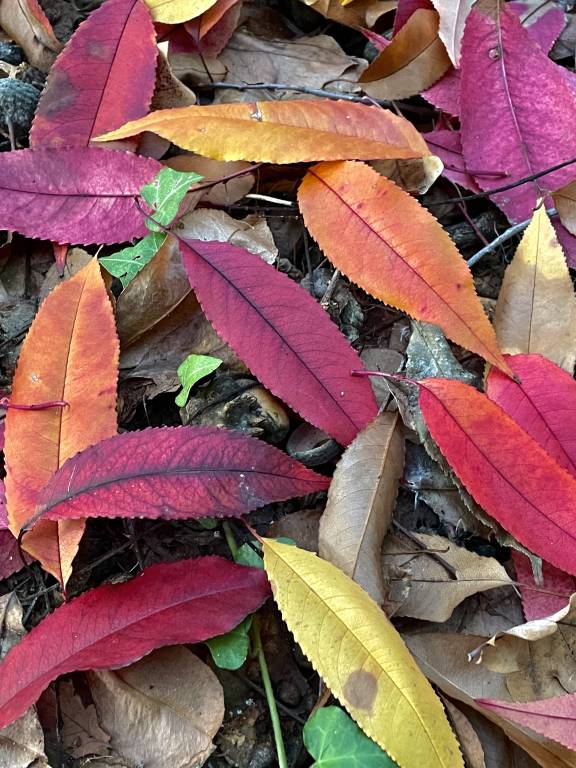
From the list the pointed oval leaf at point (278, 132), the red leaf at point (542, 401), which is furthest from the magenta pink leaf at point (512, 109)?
the red leaf at point (542, 401)

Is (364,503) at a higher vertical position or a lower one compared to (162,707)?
higher

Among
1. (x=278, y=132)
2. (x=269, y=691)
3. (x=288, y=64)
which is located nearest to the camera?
(x=269, y=691)

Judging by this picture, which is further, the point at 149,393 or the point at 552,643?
the point at 149,393

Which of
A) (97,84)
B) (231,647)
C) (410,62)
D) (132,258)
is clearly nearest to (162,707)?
(231,647)

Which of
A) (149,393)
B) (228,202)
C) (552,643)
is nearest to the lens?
(552,643)

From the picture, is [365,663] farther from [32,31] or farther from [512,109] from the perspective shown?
[32,31]

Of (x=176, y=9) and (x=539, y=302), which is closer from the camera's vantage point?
(x=539, y=302)

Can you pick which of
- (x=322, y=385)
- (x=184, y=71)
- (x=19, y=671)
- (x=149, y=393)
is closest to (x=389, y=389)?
(x=322, y=385)

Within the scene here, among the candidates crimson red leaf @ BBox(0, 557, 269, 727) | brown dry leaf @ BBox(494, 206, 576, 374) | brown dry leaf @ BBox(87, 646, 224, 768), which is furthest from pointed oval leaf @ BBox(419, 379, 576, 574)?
brown dry leaf @ BBox(87, 646, 224, 768)

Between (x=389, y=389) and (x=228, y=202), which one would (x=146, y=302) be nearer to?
(x=228, y=202)
